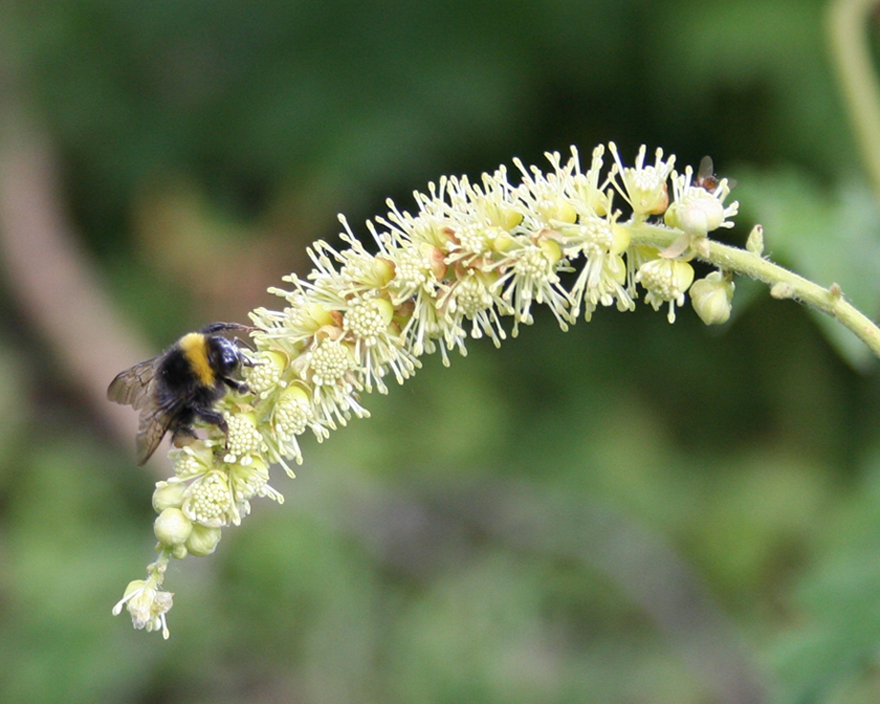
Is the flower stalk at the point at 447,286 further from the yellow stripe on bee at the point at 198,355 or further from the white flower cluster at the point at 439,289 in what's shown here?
the yellow stripe on bee at the point at 198,355

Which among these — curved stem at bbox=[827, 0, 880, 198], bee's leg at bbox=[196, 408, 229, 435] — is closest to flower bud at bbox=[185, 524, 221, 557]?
bee's leg at bbox=[196, 408, 229, 435]

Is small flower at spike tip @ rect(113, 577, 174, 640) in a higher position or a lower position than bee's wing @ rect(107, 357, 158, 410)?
lower

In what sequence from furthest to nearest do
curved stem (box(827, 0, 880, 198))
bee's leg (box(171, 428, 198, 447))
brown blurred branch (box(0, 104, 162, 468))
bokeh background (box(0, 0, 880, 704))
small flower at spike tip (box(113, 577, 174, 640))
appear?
brown blurred branch (box(0, 104, 162, 468)), bokeh background (box(0, 0, 880, 704)), curved stem (box(827, 0, 880, 198)), bee's leg (box(171, 428, 198, 447)), small flower at spike tip (box(113, 577, 174, 640))

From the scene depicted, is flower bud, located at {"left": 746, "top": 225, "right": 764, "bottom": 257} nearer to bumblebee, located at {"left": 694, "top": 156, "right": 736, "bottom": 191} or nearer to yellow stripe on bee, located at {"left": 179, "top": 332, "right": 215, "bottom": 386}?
bumblebee, located at {"left": 694, "top": 156, "right": 736, "bottom": 191}

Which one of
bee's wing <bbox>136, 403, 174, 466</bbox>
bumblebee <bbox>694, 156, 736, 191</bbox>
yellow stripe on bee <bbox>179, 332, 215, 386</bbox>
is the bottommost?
bumblebee <bbox>694, 156, 736, 191</bbox>

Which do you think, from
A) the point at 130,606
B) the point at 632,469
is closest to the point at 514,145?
the point at 632,469

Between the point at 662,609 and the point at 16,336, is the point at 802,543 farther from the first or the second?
the point at 16,336

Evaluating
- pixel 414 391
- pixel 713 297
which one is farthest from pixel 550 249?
pixel 414 391
